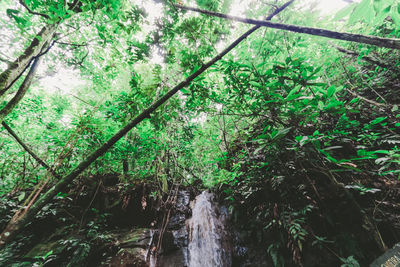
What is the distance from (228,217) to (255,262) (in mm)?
1511

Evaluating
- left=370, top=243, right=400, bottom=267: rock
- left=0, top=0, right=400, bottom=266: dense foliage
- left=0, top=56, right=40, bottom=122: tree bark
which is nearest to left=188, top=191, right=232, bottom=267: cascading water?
left=0, top=0, right=400, bottom=266: dense foliage

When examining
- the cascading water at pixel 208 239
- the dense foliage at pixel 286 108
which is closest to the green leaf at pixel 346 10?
the dense foliage at pixel 286 108

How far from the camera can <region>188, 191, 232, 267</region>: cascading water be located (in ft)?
13.5

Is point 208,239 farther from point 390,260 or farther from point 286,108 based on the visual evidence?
point 286,108

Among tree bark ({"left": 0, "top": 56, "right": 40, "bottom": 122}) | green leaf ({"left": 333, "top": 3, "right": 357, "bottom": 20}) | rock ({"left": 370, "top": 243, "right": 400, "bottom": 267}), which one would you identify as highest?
tree bark ({"left": 0, "top": 56, "right": 40, "bottom": 122})

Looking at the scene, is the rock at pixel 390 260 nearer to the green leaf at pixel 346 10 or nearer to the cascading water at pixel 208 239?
the green leaf at pixel 346 10

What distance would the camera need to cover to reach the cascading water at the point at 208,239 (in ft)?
13.5

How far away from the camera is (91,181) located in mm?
4297

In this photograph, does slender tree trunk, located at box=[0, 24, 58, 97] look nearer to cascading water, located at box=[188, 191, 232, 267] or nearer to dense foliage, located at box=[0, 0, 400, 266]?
dense foliage, located at box=[0, 0, 400, 266]

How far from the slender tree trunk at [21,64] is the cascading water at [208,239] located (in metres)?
5.94

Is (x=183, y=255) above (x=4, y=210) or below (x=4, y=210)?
below

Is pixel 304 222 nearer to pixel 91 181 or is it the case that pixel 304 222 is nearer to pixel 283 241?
pixel 283 241

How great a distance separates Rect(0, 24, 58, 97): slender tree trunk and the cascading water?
594 centimetres

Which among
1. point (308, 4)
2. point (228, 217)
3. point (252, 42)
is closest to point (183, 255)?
point (228, 217)
